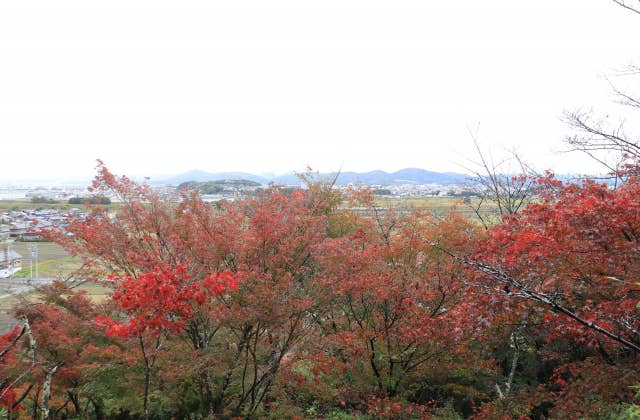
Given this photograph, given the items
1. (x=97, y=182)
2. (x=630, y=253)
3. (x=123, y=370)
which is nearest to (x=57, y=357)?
(x=123, y=370)

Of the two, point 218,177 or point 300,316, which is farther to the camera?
point 218,177

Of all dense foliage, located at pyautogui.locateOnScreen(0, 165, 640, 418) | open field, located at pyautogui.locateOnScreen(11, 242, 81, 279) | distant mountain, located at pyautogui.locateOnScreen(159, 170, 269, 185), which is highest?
distant mountain, located at pyautogui.locateOnScreen(159, 170, 269, 185)

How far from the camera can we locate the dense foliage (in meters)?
6.52

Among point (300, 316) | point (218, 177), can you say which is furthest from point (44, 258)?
point (218, 177)

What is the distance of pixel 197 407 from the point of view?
34.3 feet

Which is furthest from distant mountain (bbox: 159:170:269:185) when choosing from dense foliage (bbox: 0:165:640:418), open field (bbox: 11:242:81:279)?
dense foliage (bbox: 0:165:640:418)

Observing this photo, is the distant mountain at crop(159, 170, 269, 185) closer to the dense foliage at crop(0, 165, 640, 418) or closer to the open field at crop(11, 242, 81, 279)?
the open field at crop(11, 242, 81, 279)

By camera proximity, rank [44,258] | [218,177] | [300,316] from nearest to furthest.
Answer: [300,316] → [44,258] → [218,177]

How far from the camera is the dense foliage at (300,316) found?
6520mm

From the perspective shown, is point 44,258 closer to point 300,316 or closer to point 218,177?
point 300,316

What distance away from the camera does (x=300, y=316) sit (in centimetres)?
889

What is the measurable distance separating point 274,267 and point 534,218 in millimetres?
5389

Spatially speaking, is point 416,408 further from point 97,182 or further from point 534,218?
point 97,182

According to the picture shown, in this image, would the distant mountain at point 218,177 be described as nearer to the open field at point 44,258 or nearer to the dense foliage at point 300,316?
the open field at point 44,258
